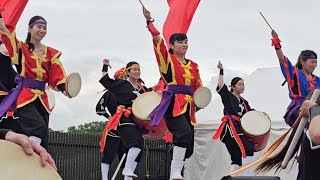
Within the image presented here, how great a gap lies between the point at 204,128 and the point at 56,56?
4308 mm

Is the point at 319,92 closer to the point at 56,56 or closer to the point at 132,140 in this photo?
the point at 56,56

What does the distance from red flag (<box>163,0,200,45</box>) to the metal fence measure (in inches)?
122

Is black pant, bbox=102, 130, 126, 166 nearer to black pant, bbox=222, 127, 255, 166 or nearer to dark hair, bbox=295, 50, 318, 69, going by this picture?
black pant, bbox=222, 127, 255, 166

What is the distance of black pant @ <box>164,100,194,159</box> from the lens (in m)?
6.21

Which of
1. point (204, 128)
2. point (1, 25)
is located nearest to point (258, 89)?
point (204, 128)

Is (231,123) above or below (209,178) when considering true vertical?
above

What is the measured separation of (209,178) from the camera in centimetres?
966

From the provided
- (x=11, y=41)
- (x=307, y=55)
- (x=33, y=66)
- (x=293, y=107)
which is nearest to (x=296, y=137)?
(x=11, y=41)

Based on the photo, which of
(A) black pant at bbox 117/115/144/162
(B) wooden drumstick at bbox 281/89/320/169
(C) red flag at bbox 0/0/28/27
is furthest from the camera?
(A) black pant at bbox 117/115/144/162

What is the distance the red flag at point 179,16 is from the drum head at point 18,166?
5157 millimetres

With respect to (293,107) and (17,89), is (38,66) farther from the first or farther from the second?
(293,107)

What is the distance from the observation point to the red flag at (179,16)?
7305 mm

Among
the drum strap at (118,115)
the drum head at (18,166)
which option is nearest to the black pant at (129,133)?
the drum strap at (118,115)

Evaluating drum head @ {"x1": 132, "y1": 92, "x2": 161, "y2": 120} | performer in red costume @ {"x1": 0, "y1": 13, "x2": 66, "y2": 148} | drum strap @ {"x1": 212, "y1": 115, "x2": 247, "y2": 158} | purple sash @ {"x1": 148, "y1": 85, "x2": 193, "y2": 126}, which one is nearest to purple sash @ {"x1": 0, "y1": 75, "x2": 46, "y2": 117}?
performer in red costume @ {"x1": 0, "y1": 13, "x2": 66, "y2": 148}
